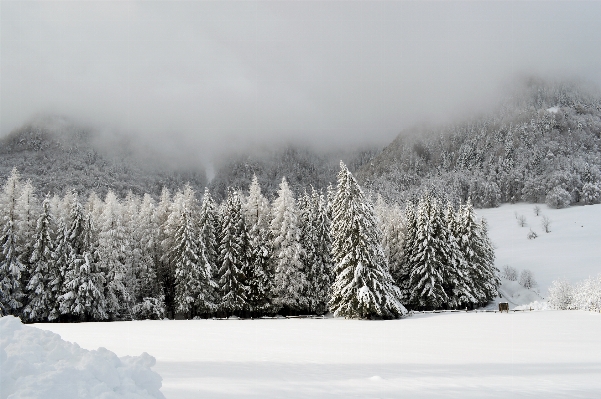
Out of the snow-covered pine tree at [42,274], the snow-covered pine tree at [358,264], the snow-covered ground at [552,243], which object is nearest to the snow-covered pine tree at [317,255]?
the snow-covered pine tree at [358,264]

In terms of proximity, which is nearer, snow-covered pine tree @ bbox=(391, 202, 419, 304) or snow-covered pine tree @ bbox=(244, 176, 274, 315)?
snow-covered pine tree @ bbox=(244, 176, 274, 315)

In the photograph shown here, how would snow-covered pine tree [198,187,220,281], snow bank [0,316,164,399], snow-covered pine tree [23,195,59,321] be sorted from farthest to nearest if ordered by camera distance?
1. snow-covered pine tree [198,187,220,281]
2. snow-covered pine tree [23,195,59,321]
3. snow bank [0,316,164,399]

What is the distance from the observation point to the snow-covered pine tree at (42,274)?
3347 centimetres

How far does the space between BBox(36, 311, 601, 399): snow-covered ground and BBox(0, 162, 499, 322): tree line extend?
414 inches

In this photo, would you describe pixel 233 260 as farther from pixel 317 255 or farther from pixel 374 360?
pixel 374 360

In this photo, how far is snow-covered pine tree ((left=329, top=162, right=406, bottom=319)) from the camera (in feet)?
98.9

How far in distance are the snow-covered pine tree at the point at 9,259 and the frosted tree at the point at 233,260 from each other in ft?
57.3

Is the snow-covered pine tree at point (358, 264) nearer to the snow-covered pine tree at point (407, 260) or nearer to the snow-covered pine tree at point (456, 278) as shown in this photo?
the snow-covered pine tree at point (407, 260)

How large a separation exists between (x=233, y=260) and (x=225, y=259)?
80cm

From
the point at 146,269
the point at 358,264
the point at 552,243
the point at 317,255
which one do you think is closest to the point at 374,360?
the point at 358,264

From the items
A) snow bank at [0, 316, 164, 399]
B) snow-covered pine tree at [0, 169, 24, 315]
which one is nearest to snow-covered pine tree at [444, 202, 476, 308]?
snow bank at [0, 316, 164, 399]

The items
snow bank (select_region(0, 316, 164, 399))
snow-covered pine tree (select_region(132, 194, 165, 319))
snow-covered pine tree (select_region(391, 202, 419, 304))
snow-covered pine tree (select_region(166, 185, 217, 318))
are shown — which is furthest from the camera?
snow-covered pine tree (select_region(391, 202, 419, 304))

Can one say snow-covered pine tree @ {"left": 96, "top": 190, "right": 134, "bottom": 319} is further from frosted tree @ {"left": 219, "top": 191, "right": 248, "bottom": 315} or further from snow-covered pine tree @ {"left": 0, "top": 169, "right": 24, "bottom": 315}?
frosted tree @ {"left": 219, "top": 191, "right": 248, "bottom": 315}

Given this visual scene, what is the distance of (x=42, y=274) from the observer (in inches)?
1369
